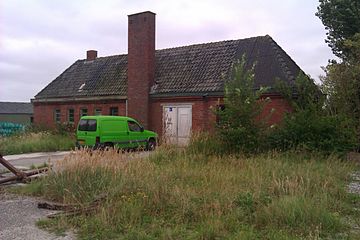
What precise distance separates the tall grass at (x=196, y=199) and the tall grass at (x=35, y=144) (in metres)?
12.2

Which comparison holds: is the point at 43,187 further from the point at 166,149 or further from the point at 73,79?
the point at 73,79

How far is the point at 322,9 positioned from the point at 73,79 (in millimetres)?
19379

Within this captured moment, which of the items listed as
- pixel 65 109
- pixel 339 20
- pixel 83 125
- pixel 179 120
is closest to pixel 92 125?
pixel 83 125

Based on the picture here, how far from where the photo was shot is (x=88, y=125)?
20422 millimetres

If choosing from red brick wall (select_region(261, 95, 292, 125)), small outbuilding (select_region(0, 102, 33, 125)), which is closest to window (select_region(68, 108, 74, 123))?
red brick wall (select_region(261, 95, 292, 125))

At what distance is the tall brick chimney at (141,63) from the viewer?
26.1 m

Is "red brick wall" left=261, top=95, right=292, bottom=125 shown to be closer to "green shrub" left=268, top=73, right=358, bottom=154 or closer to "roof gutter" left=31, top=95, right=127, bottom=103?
"green shrub" left=268, top=73, right=358, bottom=154

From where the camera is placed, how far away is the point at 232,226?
6664 millimetres

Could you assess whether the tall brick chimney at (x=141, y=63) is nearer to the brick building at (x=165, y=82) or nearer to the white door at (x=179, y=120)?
the brick building at (x=165, y=82)

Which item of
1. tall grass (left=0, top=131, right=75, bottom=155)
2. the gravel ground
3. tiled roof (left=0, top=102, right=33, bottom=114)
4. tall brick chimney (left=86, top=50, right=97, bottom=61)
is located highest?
tall brick chimney (left=86, top=50, right=97, bottom=61)

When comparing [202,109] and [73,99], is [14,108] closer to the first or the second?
[73,99]

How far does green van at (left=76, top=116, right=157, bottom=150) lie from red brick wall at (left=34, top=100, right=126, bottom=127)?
6086mm

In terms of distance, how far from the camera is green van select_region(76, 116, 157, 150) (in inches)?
789

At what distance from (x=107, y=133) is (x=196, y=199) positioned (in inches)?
504
